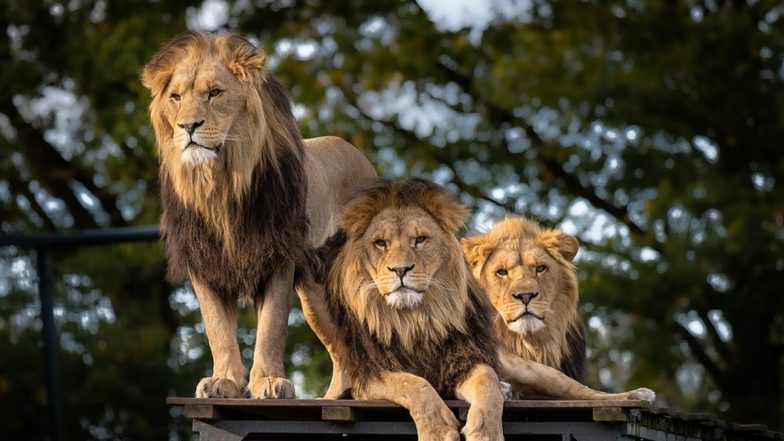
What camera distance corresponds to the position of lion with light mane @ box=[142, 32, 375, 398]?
5574mm

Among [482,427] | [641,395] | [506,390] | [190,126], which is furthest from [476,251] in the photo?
[190,126]

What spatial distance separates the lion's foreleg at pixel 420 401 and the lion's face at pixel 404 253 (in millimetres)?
270

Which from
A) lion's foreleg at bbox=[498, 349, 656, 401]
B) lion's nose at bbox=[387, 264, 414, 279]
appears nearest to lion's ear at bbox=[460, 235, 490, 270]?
lion's foreleg at bbox=[498, 349, 656, 401]

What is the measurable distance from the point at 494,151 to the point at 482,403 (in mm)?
9271

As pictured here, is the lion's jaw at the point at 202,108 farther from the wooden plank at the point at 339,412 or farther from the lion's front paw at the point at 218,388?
the wooden plank at the point at 339,412

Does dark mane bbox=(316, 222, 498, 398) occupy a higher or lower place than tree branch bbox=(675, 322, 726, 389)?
lower

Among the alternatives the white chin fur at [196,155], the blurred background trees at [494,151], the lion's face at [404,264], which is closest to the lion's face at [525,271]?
the lion's face at [404,264]

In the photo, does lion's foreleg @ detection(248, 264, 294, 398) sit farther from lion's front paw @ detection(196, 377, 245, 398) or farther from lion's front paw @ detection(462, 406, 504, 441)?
lion's front paw @ detection(462, 406, 504, 441)

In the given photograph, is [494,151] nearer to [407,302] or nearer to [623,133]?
[623,133]

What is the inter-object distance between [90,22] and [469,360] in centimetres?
1016

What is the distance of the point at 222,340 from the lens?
5777 mm

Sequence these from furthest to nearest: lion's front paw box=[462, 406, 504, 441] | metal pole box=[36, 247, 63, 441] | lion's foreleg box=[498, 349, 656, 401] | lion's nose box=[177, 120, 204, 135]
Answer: metal pole box=[36, 247, 63, 441]
lion's foreleg box=[498, 349, 656, 401]
lion's nose box=[177, 120, 204, 135]
lion's front paw box=[462, 406, 504, 441]

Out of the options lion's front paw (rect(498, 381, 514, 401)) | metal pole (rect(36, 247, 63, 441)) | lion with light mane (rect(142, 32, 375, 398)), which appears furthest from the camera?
metal pole (rect(36, 247, 63, 441))

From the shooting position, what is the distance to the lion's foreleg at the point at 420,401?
530cm
